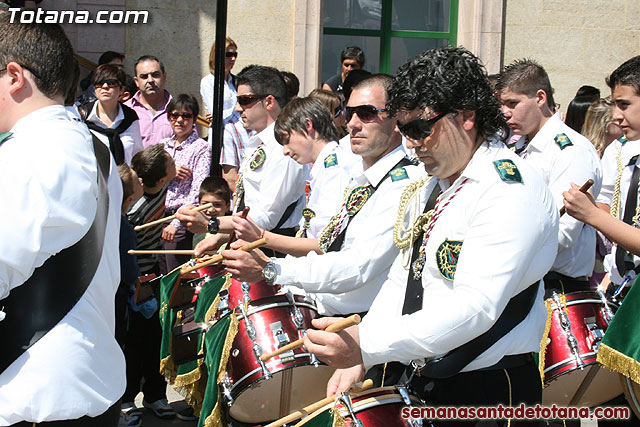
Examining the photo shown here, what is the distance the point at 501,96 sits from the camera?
15.4 ft

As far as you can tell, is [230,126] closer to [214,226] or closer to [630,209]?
[214,226]

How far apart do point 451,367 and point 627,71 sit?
1.97 meters

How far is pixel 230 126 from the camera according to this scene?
7645 mm

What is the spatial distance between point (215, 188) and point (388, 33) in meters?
4.63

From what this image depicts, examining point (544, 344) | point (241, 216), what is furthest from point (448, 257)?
point (241, 216)

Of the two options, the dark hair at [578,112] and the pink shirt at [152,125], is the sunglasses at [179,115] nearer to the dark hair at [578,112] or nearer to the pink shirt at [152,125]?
the pink shirt at [152,125]

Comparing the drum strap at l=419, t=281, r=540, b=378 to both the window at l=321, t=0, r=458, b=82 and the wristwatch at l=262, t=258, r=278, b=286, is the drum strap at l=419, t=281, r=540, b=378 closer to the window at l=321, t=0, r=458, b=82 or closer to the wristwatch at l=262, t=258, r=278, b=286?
the wristwatch at l=262, t=258, r=278, b=286

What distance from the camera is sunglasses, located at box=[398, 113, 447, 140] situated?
100 inches

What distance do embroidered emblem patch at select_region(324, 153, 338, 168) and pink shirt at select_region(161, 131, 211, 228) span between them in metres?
2.52

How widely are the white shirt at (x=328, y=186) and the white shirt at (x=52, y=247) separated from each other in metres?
1.98

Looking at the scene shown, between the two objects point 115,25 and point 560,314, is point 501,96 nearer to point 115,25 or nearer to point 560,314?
point 560,314

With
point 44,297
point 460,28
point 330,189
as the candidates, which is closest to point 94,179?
point 44,297

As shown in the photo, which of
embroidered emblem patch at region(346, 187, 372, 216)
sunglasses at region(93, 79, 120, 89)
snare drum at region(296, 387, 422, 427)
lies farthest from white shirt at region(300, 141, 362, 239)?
sunglasses at region(93, 79, 120, 89)
